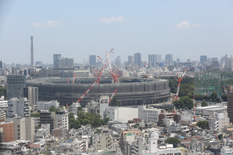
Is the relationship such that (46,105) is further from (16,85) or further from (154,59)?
(154,59)

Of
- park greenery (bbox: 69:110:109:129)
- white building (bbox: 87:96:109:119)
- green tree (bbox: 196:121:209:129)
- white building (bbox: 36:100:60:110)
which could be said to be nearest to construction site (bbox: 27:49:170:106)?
white building (bbox: 36:100:60:110)

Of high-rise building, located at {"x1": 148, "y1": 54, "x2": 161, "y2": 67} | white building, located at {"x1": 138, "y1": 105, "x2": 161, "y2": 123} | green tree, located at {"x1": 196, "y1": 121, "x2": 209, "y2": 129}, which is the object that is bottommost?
green tree, located at {"x1": 196, "y1": 121, "x2": 209, "y2": 129}

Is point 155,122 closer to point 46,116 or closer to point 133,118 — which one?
point 133,118

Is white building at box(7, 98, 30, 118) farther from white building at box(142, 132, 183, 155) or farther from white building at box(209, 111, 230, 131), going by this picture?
white building at box(142, 132, 183, 155)

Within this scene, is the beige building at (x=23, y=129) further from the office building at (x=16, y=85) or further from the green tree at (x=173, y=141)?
the office building at (x=16, y=85)

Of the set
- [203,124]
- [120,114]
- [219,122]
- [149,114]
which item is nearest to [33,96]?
[120,114]

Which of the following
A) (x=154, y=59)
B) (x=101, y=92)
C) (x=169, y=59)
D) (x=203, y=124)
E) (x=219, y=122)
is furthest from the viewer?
(x=169, y=59)

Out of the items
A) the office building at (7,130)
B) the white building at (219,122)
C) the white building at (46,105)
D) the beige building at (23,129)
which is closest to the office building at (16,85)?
the white building at (46,105)
